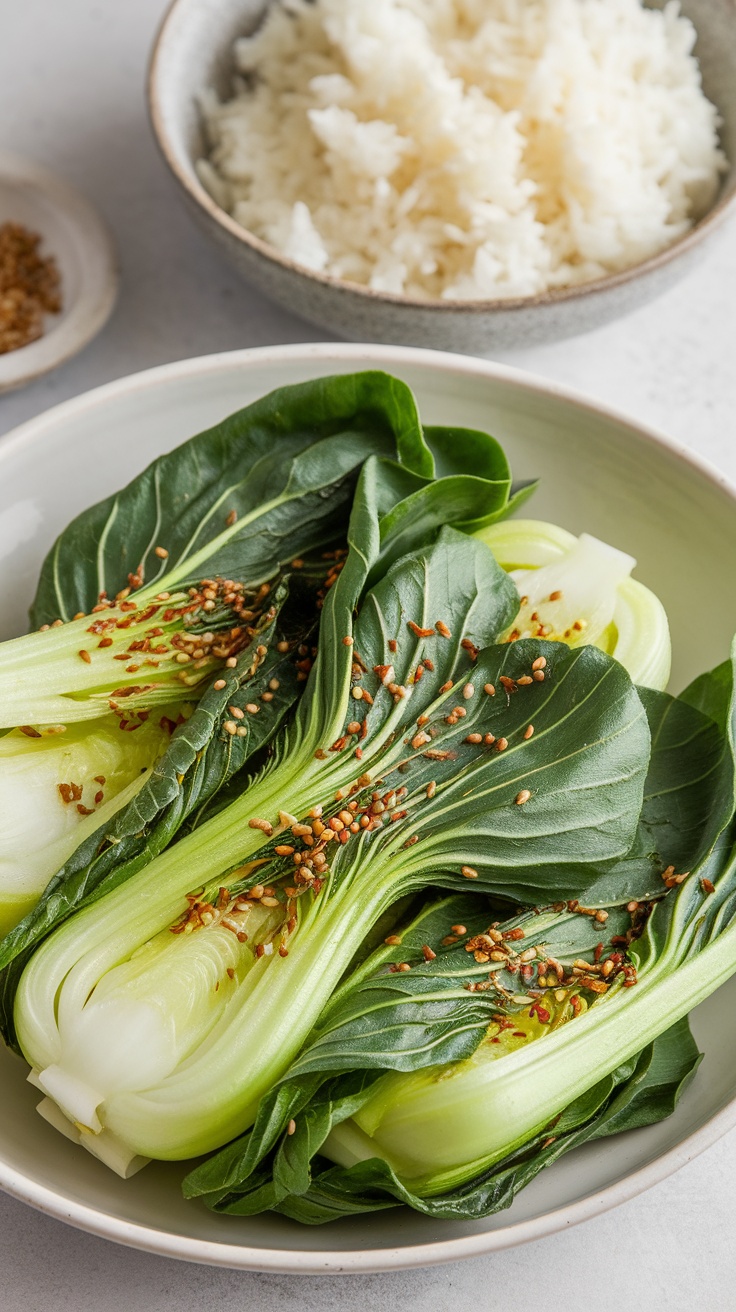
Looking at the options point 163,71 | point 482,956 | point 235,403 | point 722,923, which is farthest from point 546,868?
point 163,71

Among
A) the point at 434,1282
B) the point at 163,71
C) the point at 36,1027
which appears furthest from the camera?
the point at 163,71

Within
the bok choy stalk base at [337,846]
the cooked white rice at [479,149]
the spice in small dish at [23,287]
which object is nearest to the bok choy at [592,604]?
the bok choy stalk base at [337,846]

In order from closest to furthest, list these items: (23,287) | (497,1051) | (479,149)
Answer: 1. (497,1051)
2. (479,149)
3. (23,287)

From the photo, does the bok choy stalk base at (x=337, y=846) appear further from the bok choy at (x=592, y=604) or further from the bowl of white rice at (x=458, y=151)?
the bowl of white rice at (x=458, y=151)

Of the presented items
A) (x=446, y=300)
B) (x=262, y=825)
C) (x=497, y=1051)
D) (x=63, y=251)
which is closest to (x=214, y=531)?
(x=262, y=825)

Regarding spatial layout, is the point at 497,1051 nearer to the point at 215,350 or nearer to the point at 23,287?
the point at 215,350

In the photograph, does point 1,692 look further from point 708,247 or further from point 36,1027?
point 708,247

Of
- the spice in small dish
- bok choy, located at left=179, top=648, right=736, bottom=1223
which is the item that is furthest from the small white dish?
bok choy, located at left=179, top=648, right=736, bottom=1223
